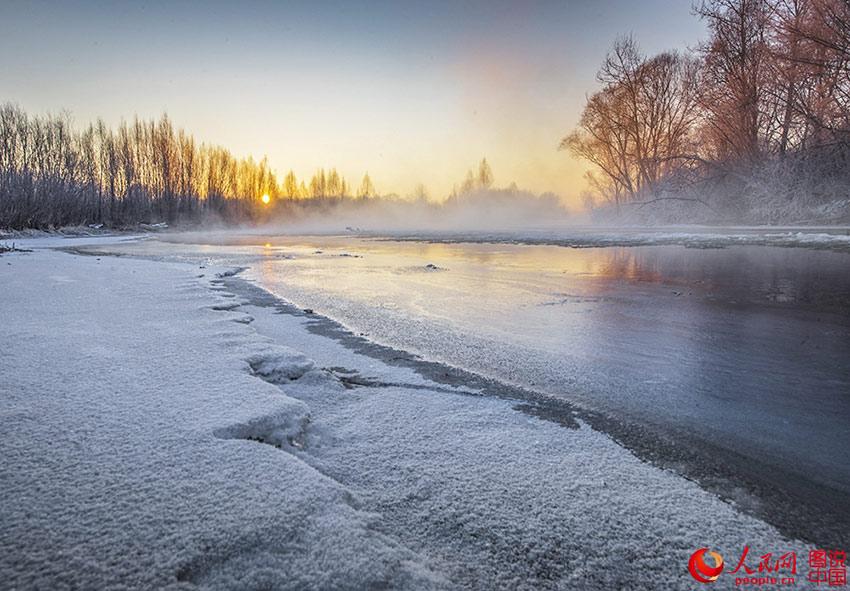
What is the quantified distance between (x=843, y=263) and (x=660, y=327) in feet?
24.2

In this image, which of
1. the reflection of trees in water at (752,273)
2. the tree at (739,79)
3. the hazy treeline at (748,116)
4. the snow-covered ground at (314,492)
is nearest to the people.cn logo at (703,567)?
the snow-covered ground at (314,492)

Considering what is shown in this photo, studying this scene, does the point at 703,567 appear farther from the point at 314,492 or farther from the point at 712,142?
the point at 712,142

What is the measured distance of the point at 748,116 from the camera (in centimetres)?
1902

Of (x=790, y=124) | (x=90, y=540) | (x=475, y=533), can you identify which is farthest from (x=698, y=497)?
(x=790, y=124)

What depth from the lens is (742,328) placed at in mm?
3979

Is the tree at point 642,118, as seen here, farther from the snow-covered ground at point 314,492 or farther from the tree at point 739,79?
the snow-covered ground at point 314,492

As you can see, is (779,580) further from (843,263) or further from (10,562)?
(843,263)

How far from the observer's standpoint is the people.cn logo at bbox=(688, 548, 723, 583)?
45.0 inches

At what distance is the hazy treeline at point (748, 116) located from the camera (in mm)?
13883

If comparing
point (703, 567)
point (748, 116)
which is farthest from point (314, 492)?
point (748, 116)

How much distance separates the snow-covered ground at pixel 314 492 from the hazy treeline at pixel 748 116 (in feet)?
45.4

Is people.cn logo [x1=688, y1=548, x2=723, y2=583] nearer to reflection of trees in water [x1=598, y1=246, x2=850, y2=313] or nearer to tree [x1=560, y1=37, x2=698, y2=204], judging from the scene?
reflection of trees in water [x1=598, y1=246, x2=850, y2=313]

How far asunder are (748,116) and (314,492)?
2419 cm

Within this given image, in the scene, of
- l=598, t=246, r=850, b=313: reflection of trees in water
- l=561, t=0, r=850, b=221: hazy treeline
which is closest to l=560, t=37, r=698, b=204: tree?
l=561, t=0, r=850, b=221: hazy treeline
